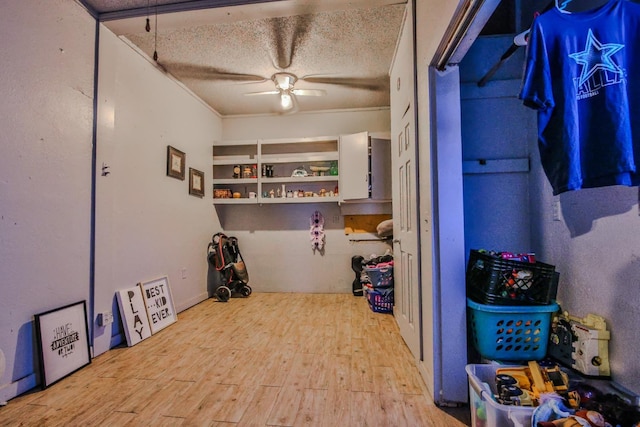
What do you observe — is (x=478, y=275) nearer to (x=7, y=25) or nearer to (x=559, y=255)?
(x=559, y=255)

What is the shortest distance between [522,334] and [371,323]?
1.65 meters

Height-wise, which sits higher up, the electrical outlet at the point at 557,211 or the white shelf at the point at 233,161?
the white shelf at the point at 233,161

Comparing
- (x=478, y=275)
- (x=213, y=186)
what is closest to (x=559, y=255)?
(x=478, y=275)

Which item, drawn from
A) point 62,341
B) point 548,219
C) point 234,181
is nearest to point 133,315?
point 62,341

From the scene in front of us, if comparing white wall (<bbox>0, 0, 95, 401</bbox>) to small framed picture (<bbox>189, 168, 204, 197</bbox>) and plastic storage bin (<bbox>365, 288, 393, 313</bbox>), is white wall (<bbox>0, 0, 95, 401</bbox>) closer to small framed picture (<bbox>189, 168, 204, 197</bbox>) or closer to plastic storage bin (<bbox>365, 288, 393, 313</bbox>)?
small framed picture (<bbox>189, 168, 204, 197</bbox>)

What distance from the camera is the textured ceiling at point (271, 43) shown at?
228 centimetres

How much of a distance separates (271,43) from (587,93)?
99.2 inches

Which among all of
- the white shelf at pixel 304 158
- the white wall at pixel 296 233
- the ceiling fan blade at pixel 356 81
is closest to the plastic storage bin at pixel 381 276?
the white wall at pixel 296 233

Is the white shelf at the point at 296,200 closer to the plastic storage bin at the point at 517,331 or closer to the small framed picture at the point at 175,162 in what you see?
the small framed picture at the point at 175,162

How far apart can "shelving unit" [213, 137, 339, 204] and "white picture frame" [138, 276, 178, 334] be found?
158 cm

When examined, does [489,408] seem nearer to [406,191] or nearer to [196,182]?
[406,191]

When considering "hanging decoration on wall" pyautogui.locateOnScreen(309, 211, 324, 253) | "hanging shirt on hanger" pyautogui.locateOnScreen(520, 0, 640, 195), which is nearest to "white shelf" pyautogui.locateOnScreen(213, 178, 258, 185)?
"hanging decoration on wall" pyautogui.locateOnScreen(309, 211, 324, 253)

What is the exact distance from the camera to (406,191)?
90.2 inches

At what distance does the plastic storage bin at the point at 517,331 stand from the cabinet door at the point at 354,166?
247 cm
